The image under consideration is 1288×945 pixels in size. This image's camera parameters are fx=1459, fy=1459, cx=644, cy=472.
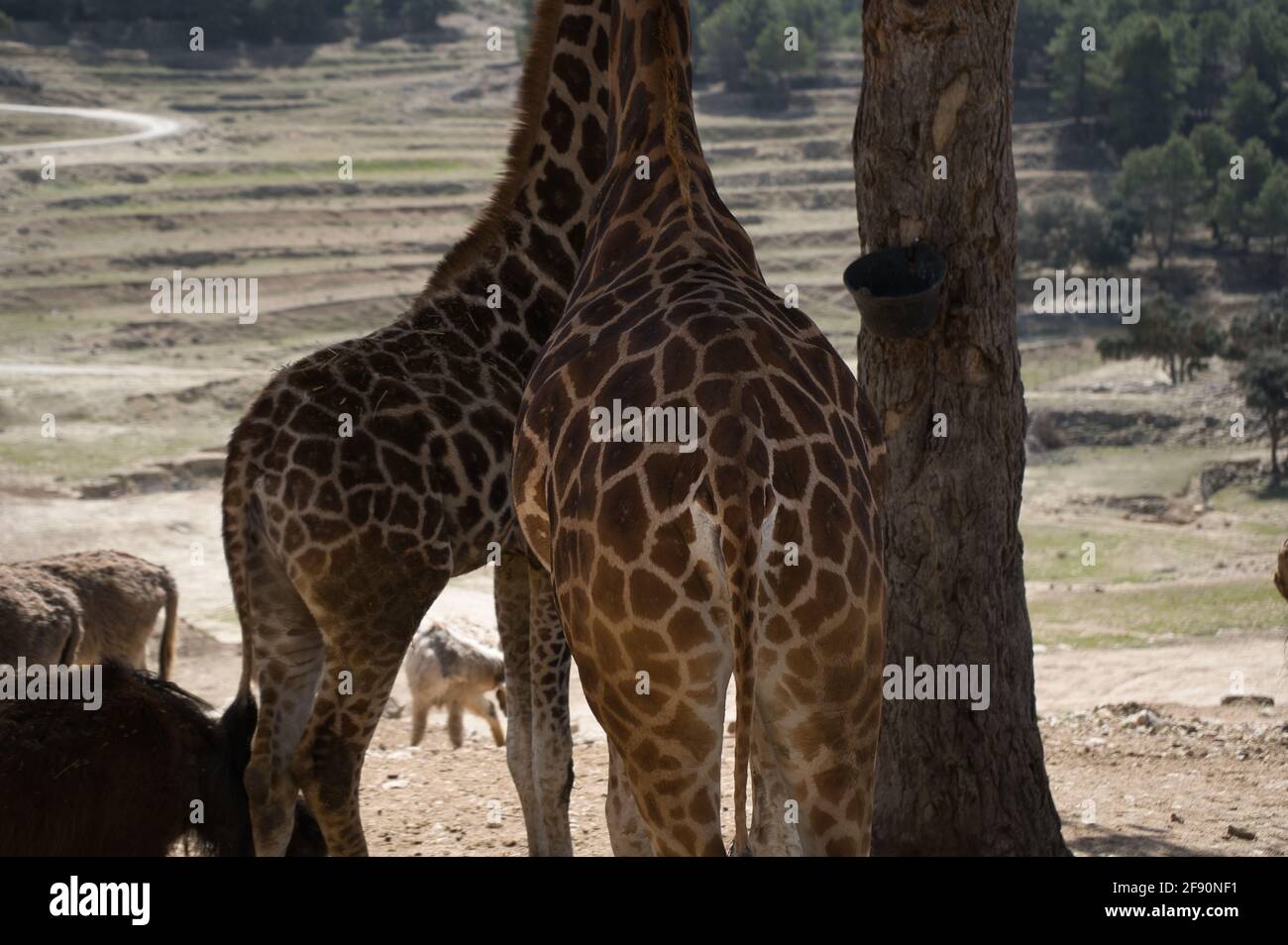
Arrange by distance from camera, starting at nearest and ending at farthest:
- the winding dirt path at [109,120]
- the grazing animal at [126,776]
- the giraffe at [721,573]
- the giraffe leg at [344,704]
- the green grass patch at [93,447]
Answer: the giraffe at [721,573]
the grazing animal at [126,776]
the giraffe leg at [344,704]
the green grass patch at [93,447]
the winding dirt path at [109,120]

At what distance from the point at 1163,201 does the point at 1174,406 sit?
1943 cm

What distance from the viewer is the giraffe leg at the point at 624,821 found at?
472 centimetres

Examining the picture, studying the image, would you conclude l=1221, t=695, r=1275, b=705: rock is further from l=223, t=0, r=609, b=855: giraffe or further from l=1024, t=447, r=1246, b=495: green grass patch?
l=1024, t=447, r=1246, b=495: green grass patch

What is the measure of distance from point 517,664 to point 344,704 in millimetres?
981

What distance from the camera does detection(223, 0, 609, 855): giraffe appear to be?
561 centimetres

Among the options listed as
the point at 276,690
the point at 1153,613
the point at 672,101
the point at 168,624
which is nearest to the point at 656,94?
the point at 672,101

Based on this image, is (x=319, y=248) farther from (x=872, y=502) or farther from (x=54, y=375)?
(x=872, y=502)

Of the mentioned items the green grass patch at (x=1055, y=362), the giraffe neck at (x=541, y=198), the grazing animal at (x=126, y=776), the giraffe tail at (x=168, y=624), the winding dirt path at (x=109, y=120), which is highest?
the winding dirt path at (x=109, y=120)

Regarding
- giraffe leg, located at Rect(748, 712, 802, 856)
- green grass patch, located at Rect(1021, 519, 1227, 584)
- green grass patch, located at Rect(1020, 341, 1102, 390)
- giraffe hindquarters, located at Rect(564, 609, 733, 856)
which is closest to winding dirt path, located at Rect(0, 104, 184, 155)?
green grass patch, located at Rect(1020, 341, 1102, 390)

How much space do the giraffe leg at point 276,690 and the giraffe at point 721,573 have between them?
2.00 meters

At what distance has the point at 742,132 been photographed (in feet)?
189

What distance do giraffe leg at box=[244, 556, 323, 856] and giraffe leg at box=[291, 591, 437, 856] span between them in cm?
14

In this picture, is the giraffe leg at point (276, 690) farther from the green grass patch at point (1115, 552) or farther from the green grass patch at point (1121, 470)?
the green grass patch at point (1121, 470)

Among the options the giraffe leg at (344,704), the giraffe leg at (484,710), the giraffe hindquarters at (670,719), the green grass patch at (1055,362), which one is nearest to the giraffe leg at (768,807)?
the giraffe hindquarters at (670,719)
